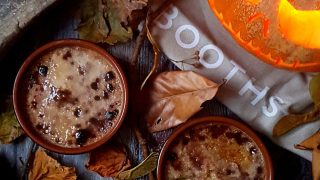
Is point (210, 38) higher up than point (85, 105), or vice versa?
point (210, 38)

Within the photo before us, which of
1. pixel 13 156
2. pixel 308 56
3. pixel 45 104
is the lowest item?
pixel 13 156

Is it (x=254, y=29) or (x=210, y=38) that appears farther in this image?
(x=210, y=38)

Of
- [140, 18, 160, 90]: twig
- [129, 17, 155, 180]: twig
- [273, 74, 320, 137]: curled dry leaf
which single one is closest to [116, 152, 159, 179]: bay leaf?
[129, 17, 155, 180]: twig

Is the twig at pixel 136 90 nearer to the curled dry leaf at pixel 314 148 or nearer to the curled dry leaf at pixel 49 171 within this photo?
the curled dry leaf at pixel 49 171

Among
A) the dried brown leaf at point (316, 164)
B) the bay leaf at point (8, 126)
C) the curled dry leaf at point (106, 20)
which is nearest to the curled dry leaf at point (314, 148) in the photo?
the dried brown leaf at point (316, 164)

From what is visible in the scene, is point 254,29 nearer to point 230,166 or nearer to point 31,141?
point 230,166

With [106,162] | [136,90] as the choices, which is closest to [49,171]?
[106,162]

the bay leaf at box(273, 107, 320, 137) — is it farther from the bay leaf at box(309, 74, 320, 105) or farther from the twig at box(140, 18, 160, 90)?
the twig at box(140, 18, 160, 90)

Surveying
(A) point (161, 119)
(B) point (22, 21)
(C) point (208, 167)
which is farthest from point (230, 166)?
(B) point (22, 21)
